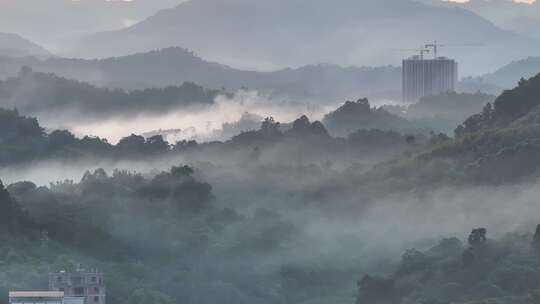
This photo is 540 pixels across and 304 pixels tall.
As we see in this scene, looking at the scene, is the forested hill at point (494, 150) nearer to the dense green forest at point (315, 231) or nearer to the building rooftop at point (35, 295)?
the dense green forest at point (315, 231)

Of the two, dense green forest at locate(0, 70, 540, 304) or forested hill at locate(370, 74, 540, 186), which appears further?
forested hill at locate(370, 74, 540, 186)

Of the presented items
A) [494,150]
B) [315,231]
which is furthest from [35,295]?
[494,150]

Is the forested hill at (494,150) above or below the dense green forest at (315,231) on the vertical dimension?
above

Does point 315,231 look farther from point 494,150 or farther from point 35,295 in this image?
point 35,295

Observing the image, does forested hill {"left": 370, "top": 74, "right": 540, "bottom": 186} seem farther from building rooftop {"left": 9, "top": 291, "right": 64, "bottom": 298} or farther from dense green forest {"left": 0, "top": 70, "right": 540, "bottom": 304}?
building rooftop {"left": 9, "top": 291, "right": 64, "bottom": 298}

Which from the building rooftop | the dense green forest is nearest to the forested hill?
the dense green forest

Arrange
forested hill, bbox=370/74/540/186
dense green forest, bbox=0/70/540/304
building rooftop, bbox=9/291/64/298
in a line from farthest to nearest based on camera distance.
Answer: forested hill, bbox=370/74/540/186 → dense green forest, bbox=0/70/540/304 → building rooftop, bbox=9/291/64/298

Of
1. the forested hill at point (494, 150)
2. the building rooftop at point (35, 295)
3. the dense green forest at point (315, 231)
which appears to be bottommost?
the building rooftop at point (35, 295)

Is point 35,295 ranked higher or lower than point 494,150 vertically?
lower

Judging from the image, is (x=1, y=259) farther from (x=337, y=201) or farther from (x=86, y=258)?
(x=337, y=201)

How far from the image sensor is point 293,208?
190 meters

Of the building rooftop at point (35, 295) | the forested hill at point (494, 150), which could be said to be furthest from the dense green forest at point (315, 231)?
the building rooftop at point (35, 295)

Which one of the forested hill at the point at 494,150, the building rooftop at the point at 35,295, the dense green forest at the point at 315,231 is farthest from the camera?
the forested hill at the point at 494,150

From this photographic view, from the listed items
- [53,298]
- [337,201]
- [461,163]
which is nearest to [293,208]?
[337,201]
